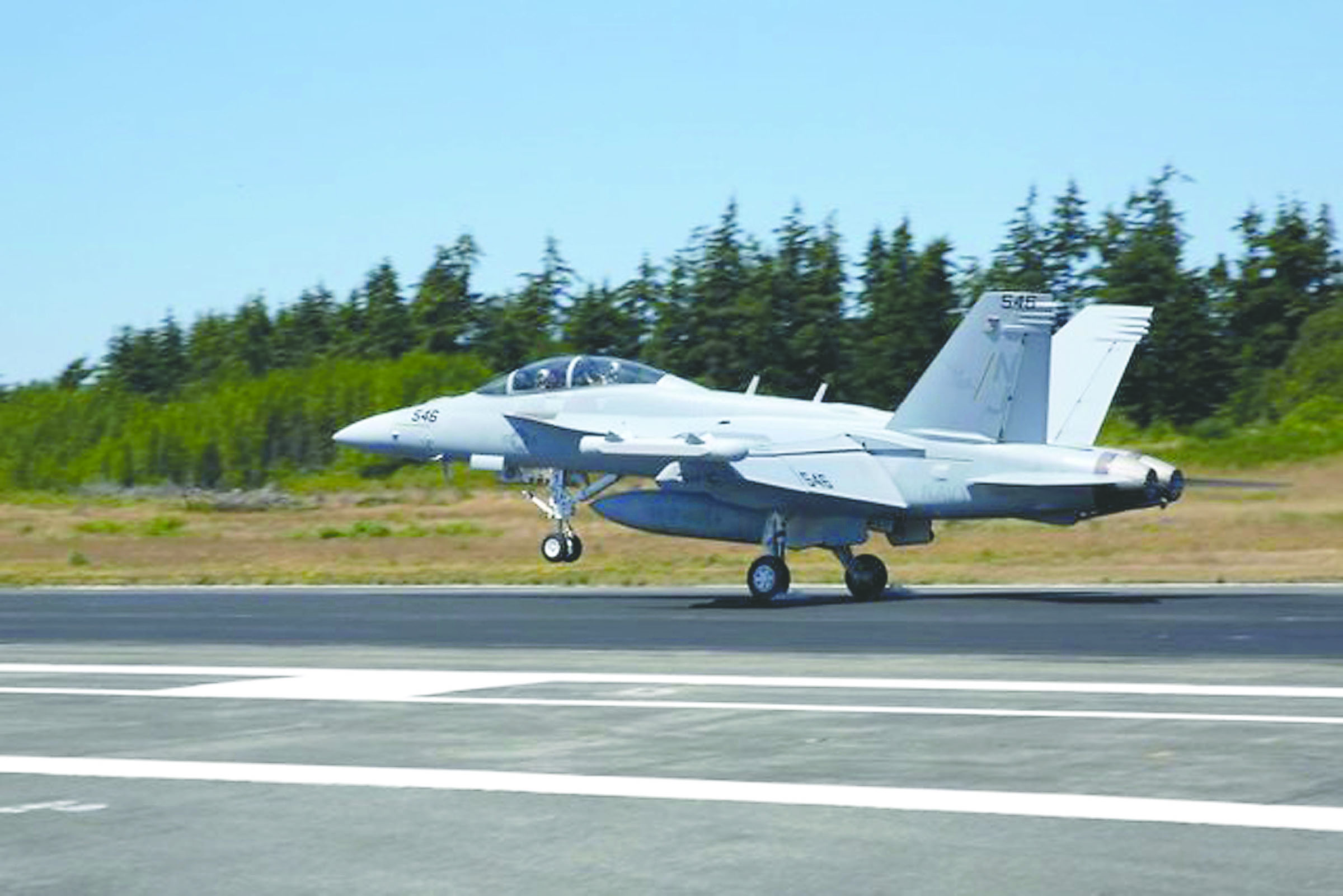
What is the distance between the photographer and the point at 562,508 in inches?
1198

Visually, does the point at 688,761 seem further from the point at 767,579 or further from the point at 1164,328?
the point at 1164,328

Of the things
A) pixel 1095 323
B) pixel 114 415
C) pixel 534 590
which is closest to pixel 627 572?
pixel 534 590

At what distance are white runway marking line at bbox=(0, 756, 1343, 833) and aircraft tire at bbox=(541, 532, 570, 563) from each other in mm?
18513

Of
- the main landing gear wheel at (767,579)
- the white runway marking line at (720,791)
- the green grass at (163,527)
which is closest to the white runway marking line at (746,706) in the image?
the white runway marking line at (720,791)

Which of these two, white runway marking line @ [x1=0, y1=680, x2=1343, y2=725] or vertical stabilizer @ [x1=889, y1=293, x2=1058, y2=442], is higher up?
vertical stabilizer @ [x1=889, y1=293, x2=1058, y2=442]

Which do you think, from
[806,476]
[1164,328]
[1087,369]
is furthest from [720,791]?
[1164,328]

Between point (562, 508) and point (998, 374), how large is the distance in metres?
→ 7.32

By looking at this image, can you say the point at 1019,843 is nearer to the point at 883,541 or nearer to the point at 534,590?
the point at 534,590

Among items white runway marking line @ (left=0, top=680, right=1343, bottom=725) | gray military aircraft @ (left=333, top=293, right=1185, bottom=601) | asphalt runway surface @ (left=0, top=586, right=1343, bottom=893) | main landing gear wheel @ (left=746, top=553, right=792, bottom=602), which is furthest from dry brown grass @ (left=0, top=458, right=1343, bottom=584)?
white runway marking line @ (left=0, top=680, right=1343, bottom=725)

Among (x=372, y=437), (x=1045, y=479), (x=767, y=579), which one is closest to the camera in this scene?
(x=1045, y=479)

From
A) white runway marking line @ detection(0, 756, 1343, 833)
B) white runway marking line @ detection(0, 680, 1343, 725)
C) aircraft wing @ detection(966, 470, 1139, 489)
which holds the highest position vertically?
aircraft wing @ detection(966, 470, 1139, 489)

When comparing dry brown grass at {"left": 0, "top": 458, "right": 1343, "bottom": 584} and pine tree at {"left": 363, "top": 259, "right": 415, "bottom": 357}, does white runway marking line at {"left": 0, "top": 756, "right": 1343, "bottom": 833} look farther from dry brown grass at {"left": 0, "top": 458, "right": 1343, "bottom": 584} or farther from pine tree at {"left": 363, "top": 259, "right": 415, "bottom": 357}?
pine tree at {"left": 363, "top": 259, "right": 415, "bottom": 357}

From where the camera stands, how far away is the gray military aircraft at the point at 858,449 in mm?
26000

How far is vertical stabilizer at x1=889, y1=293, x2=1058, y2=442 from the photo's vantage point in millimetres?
26266
